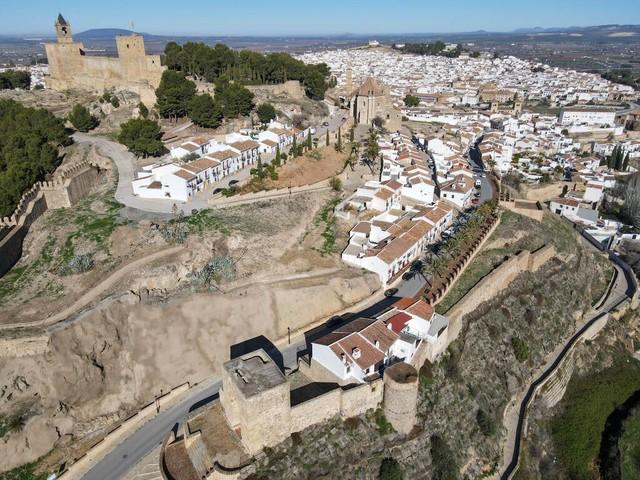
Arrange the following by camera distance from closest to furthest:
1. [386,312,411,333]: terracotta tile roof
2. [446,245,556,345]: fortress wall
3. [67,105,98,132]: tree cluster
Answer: [386,312,411,333]: terracotta tile roof, [446,245,556,345]: fortress wall, [67,105,98,132]: tree cluster

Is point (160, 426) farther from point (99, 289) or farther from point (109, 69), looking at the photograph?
point (109, 69)

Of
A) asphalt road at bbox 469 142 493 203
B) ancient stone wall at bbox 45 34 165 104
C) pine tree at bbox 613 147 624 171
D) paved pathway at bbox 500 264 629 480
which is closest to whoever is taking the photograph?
paved pathway at bbox 500 264 629 480

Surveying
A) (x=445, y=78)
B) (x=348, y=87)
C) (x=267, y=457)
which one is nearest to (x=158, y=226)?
(x=267, y=457)

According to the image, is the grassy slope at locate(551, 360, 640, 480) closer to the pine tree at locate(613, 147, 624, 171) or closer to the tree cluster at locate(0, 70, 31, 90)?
the pine tree at locate(613, 147, 624, 171)

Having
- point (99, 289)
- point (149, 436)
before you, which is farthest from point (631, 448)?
point (99, 289)

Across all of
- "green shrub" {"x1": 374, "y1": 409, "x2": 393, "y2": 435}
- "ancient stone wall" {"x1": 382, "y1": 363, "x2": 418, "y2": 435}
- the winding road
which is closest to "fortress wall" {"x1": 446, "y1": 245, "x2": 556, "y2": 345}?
the winding road

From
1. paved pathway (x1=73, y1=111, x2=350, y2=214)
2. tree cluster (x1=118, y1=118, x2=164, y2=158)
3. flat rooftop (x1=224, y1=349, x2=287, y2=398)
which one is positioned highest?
tree cluster (x1=118, y1=118, x2=164, y2=158)

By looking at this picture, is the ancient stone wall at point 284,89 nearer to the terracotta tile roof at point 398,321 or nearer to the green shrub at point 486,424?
the terracotta tile roof at point 398,321
